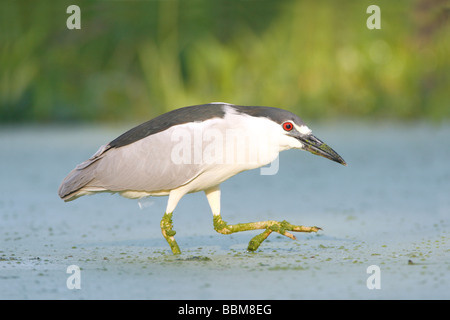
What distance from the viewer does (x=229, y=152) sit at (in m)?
6.14

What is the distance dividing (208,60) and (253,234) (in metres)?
9.46

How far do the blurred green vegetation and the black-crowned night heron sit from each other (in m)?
9.04

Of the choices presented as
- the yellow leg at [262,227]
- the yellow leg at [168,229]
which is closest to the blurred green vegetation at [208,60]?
the yellow leg at [262,227]

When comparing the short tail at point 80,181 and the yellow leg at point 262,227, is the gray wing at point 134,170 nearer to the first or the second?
the short tail at point 80,181

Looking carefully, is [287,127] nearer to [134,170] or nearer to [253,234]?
[134,170]

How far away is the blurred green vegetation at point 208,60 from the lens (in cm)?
1625

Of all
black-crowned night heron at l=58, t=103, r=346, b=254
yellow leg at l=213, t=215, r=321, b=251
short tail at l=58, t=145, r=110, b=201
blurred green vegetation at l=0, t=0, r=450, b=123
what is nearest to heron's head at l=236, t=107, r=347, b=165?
black-crowned night heron at l=58, t=103, r=346, b=254

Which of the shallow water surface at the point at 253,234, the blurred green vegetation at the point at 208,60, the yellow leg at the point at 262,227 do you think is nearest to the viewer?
the shallow water surface at the point at 253,234

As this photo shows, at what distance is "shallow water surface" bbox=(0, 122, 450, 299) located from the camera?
17.6 feet

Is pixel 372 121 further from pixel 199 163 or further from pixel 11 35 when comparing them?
pixel 199 163

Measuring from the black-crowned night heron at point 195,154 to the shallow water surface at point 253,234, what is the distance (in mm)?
415

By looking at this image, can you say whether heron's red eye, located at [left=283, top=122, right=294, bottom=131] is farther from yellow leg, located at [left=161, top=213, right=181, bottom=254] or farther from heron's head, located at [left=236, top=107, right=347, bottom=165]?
yellow leg, located at [left=161, top=213, right=181, bottom=254]

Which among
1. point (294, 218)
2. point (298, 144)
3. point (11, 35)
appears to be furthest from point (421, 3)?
point (11, 35)

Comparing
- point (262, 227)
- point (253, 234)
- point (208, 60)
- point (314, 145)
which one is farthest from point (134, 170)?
point (208, 60)
